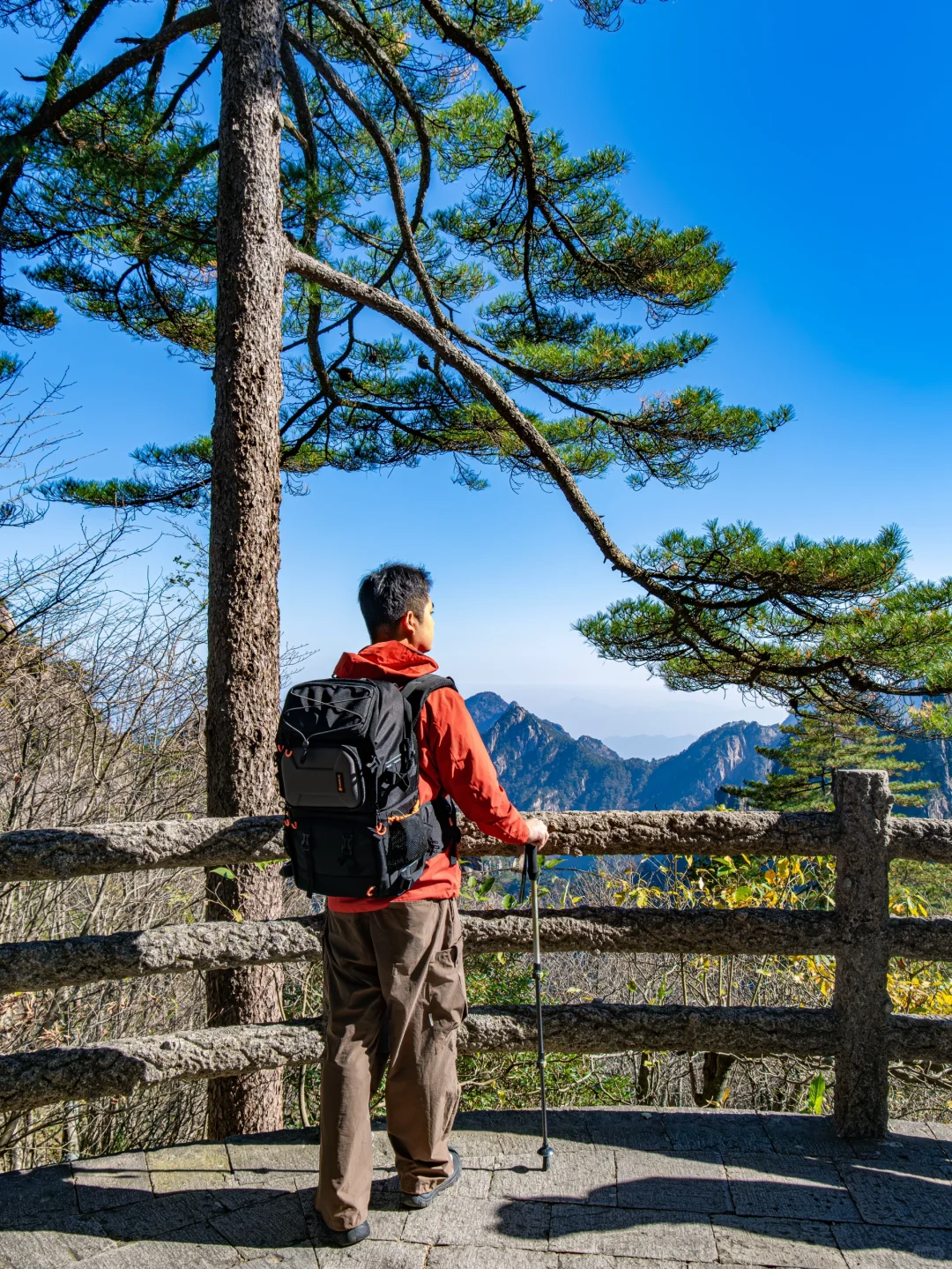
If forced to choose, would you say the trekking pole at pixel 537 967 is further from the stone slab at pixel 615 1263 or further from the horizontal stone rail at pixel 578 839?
the stone slab at pixel 615 1263

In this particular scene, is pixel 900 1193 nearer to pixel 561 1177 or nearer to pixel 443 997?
pixel 561 1177

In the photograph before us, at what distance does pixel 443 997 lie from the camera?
2.38 meters

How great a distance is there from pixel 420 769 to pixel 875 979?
171 cm

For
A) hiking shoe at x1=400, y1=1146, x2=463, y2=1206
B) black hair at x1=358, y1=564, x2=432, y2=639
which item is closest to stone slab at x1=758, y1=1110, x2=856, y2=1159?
hiking shoe at x1=400, y1=1146, x2=463, y2=1206

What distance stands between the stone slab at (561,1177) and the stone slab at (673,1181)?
0.14 ft

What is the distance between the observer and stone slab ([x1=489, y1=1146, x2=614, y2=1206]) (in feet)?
8.22

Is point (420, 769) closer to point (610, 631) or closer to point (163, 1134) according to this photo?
point (163, 1134)

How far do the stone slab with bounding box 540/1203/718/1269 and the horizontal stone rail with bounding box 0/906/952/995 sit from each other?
731 millimetres

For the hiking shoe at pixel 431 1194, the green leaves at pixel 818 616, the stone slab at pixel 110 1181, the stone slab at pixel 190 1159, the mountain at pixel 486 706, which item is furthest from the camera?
the mountain at pixel 486 706

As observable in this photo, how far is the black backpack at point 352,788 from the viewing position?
2.11 metres

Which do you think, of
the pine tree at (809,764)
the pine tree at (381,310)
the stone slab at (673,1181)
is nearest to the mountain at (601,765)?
the pine tree at (809,764)

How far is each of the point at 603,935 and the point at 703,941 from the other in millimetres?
335

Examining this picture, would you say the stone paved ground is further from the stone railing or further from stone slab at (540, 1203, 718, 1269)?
the stone railing

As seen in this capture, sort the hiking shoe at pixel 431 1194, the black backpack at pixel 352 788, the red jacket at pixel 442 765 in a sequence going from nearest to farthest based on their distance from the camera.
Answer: the black backpack at pixel 352 788
the red jacket at pixel 442 765
the hiking shoe at pixel 431 1194
